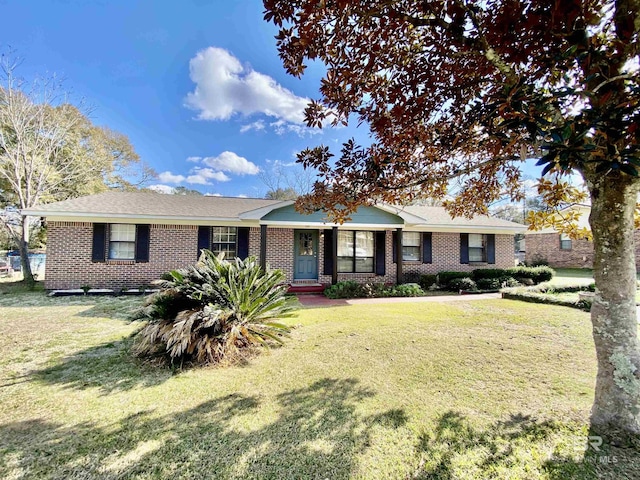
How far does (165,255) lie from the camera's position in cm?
1170

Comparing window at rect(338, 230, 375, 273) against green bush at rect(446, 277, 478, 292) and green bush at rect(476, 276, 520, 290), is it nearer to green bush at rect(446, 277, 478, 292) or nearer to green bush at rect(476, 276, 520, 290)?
green bush at rect(446, 277, 478, 292)

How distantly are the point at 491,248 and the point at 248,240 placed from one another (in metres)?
12.0

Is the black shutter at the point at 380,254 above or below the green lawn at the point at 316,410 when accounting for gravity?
above

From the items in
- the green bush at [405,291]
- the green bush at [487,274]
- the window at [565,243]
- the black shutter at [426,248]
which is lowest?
the green bush at [405,291]

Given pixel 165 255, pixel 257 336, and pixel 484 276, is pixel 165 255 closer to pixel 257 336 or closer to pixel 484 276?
pixel 257 336

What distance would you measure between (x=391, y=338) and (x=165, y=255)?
31.5 feet

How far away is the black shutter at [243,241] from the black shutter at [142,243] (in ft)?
11.2

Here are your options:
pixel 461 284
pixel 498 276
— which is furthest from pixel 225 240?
pixel 498 276

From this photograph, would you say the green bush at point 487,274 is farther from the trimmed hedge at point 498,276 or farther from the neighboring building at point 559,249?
the neighboring building at point 559,249

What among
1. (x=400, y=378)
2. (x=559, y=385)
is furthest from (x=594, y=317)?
(x=400, y=378)

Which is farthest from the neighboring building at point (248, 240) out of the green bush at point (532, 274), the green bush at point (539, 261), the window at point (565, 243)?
the window at point (565, 243)

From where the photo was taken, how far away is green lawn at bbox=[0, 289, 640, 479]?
2.42m

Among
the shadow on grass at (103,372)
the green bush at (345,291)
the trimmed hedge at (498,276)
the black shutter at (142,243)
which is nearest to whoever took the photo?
the shadow on grass at (103,372)

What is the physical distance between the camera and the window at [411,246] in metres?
14.4
